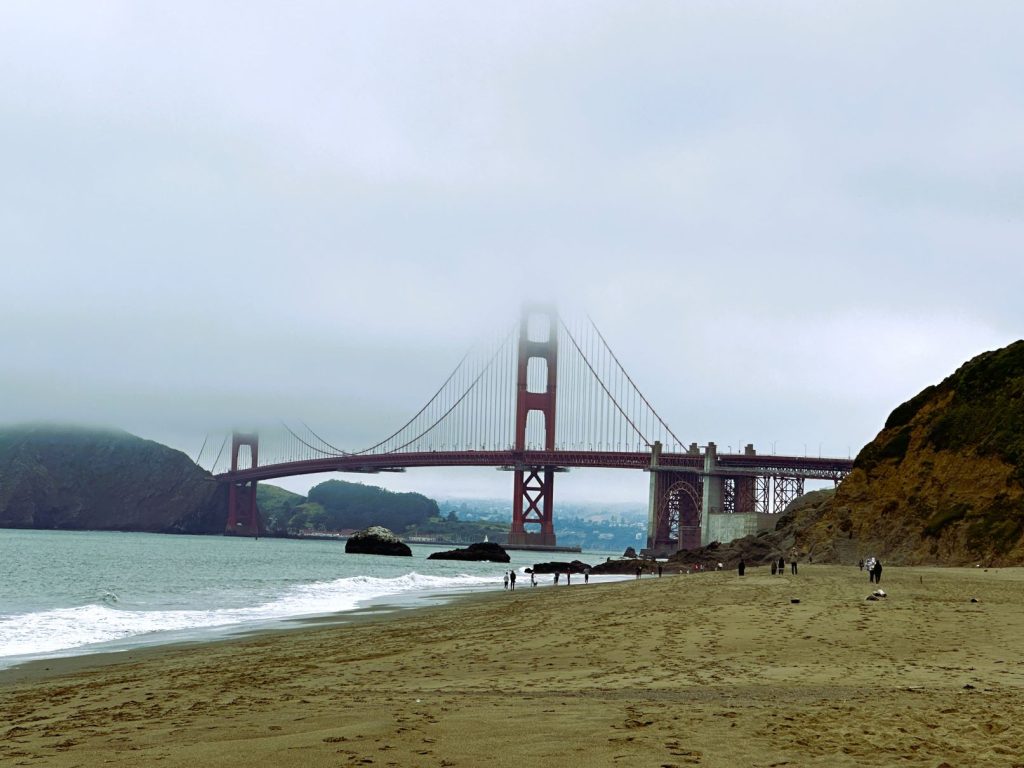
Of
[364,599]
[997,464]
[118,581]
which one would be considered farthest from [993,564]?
[118,581]

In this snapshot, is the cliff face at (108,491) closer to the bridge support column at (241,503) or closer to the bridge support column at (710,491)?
the bridge support column at (241,503)

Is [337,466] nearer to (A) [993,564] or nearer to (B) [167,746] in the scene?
(A) [993,564]

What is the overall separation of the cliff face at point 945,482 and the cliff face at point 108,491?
483 feet

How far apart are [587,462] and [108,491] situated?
118591 millimetres

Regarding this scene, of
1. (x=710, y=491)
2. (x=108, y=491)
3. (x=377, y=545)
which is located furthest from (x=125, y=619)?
(x=108, y=491)

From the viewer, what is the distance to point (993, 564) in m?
36.4

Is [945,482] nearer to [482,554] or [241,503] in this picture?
[482,554]

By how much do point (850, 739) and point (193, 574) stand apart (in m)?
51.8

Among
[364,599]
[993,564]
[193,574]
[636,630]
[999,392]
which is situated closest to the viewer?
[636,630]

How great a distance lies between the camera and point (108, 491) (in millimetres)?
193875

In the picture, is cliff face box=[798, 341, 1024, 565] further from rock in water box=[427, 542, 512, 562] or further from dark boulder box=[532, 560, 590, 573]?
rock in water box=[427, 542, 512, 562]

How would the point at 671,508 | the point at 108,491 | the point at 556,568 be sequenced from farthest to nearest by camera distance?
the point at 108,491, the point at 671,508, the point at 556,568

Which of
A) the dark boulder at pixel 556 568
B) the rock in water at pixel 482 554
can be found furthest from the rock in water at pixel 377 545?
the dark boulder at pixel 556 568

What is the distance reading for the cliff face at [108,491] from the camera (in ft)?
602
